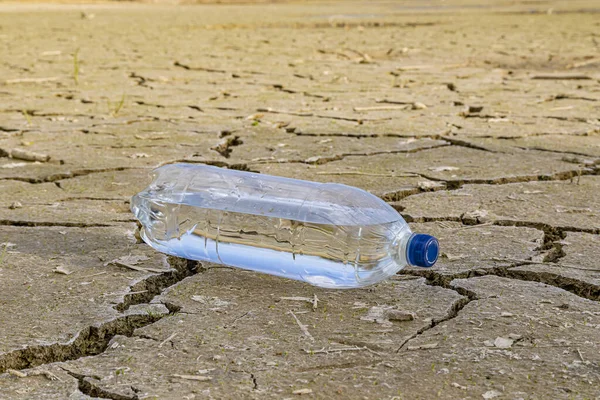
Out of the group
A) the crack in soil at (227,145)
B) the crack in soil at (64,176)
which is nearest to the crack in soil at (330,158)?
the crack in soil at (227,145)

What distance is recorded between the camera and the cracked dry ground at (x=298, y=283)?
1.59m

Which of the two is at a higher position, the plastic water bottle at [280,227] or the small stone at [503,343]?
the plastic water bottle at [280,227]

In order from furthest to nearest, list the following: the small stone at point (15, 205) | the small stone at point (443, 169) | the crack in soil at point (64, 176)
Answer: the small stone at point (443, 169), the crack in soil at point (64, 176), the small stone at point (15, 205)

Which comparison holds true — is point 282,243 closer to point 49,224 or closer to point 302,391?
point 302,391

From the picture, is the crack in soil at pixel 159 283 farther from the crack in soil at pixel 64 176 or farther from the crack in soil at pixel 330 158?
the crack in soil at pixel 330 158

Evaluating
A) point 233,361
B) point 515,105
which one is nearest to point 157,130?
point 515,105

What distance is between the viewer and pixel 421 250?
1758mm

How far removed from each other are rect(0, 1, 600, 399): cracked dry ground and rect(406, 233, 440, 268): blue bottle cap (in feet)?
0.42

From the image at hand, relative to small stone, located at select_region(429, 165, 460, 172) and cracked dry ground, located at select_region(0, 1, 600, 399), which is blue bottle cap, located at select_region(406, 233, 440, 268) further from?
small stone, located at select_region(429, 165, 460, 172)

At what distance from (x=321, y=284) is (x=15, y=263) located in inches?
29.7

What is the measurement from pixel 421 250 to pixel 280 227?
1.20 ft

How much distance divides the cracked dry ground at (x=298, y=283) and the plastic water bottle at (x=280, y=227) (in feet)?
0.15

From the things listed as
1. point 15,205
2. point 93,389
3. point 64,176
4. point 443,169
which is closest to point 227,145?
point 64,176

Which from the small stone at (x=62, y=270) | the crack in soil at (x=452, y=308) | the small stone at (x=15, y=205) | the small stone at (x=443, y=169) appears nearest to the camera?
the crack in soil at (x=452, y=308)
